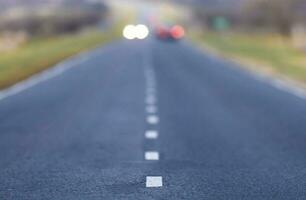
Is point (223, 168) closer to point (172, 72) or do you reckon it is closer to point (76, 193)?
point (76, 193)

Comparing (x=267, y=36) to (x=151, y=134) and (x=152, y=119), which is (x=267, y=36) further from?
(x=151, y=134)

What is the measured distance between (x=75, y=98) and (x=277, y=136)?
767 cm

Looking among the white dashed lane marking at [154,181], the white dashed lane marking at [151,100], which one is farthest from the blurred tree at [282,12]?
the white dashed lane marking at [154,181]

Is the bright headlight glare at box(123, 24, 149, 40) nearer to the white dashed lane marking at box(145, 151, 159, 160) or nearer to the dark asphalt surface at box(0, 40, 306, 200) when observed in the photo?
the dark asphalt surface at box(0, 40, 306, 200)

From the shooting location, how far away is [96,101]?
16984 millimetres

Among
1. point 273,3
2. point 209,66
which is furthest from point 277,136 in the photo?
point 273,3

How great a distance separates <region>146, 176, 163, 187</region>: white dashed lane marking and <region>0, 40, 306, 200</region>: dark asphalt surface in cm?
8

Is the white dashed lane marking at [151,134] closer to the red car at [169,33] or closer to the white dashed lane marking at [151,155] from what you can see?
the white dashed lane marking at [151,155]

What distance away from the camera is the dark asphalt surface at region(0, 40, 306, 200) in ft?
24.2

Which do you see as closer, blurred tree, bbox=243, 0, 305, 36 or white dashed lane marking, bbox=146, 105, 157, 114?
white dashed lane marking, bbox=146, 105, 157, 114

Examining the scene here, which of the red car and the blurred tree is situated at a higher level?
the blurred tree

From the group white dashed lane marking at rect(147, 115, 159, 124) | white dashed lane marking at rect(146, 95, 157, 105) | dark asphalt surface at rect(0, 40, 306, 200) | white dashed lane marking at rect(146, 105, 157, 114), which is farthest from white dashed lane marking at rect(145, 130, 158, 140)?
white dashed lane marking at rect(146, 95, 157, 105)

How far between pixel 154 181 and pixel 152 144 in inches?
109

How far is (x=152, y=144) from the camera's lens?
10.4 metres
